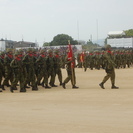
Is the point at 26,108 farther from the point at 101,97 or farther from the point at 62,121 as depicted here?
the point at 101,97

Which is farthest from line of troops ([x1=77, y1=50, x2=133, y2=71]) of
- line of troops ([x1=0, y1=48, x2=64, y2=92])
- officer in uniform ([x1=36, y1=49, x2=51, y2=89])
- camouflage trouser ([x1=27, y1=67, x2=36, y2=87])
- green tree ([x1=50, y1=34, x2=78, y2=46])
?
green tree ([x1=50, y1=34, x2=78, y2=46])

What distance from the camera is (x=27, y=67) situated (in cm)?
1430

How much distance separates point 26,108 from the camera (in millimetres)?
9359

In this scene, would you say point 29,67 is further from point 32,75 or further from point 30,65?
point 32,75

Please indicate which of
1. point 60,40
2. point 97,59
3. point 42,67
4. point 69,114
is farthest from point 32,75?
point 60,40

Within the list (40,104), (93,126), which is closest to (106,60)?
(40,104)

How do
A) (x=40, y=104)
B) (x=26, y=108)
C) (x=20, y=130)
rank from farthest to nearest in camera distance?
(x=40, y=104) → (x=26, y=108) → (x=20, y=130)

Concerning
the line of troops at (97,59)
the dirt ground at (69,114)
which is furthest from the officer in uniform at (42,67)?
the line of troops at (97,59)

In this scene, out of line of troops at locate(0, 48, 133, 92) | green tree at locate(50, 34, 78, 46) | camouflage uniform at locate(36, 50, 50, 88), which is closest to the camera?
line of troops at locate(0, 48, 133, 92)

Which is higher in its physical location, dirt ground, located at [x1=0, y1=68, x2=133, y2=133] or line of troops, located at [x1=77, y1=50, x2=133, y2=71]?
line of troops, located at [x1=77, y1=50, x2=133, y2=71]

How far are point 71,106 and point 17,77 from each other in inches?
186

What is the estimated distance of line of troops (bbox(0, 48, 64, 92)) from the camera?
44.9 ft

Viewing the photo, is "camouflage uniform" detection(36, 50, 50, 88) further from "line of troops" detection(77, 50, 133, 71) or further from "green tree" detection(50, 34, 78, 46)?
"green tree" detection(50, 34, 78, 46)

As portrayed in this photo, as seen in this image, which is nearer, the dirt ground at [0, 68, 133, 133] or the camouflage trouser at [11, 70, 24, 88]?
the dirt ground at [0, 68, 133, 133]
